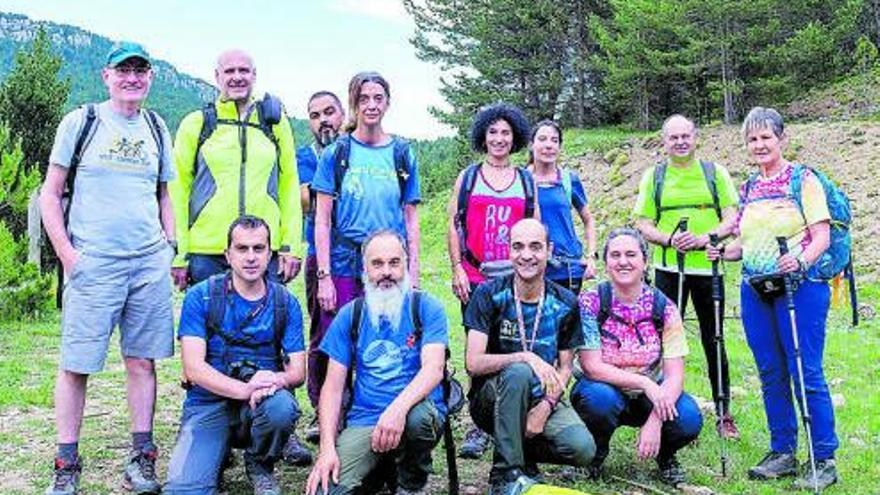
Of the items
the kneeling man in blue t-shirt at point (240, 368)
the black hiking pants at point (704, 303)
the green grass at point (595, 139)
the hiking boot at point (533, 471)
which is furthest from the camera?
the green grass at point (595, 139)

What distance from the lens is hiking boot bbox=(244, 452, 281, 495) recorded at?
4980 millimetres

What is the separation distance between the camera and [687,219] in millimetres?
6742

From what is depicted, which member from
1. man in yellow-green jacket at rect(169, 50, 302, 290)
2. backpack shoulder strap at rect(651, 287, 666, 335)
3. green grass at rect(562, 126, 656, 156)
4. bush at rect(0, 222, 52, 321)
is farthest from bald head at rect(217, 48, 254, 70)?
green grass at rect(562, 126, 656, 156)

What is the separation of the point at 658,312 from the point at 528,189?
1306mm

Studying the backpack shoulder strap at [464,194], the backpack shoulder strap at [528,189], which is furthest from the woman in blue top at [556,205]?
the backpack shoulder strap at [464,194]

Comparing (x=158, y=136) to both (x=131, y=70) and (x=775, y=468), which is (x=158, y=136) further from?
(x=775, y=468)

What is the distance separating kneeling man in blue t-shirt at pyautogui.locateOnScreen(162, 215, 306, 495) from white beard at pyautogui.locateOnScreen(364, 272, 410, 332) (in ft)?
1.51

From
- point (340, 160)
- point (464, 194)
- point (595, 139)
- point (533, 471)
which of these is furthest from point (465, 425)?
point (595, 139)

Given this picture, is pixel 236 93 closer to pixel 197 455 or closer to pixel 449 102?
pixel 197 455

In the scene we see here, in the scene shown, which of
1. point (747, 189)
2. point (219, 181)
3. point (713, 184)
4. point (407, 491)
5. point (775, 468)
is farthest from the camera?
point (713, 184)

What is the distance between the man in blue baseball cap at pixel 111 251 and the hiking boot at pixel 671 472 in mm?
3119

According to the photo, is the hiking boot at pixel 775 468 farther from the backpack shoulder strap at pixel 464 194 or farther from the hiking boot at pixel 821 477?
the backpack shoulder strap at pixel 464 194

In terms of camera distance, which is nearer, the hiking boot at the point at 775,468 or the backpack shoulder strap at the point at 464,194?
the hiking boot at the point at 775,468

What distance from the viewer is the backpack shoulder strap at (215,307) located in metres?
5.14
